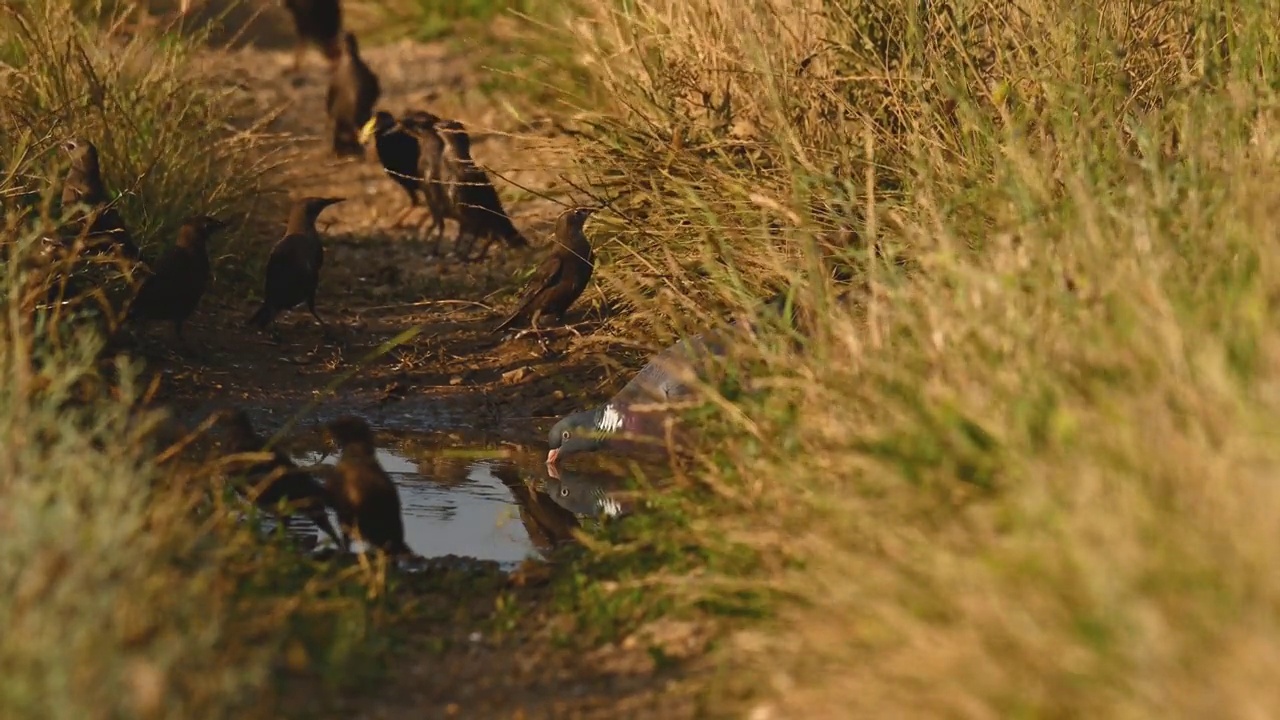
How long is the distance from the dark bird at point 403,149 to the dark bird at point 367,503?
5.00m

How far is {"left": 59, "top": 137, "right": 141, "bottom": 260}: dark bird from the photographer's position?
792cm

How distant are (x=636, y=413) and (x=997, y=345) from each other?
92.8 inches

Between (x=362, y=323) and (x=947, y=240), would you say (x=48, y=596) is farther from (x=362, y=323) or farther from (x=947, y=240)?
(x=362, y=323)

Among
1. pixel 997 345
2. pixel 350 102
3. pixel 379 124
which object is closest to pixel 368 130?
pixel 379 124

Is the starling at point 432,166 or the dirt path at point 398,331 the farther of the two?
the starling at point 432,166

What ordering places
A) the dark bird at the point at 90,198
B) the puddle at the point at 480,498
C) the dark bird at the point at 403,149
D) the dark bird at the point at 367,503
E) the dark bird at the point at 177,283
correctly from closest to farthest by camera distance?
the dark bird at the point at 367,503 < the puddle at the point at 480,498 < the dark bird at the point at 90,198 < the dark bird at the point at 177,283 < the dark bird at the point at 403,149

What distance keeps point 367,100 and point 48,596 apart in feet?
28.0

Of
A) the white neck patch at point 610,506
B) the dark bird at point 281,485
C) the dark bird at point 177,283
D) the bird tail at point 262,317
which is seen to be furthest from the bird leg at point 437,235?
the dark bird at point 281,485

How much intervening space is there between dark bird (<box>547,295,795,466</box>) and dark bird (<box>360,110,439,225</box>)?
3.92 meters

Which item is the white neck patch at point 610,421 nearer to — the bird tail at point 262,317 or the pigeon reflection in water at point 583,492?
the pigeon reflection in water at point 583,492

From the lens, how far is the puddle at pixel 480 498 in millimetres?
6449

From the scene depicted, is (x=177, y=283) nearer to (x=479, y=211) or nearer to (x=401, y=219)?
(x=479, y=211)

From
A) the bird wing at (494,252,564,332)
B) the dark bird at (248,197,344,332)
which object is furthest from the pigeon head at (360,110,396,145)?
the bird wing at (494,252,564,332)

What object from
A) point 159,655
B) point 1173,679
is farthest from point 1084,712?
point 159,655
